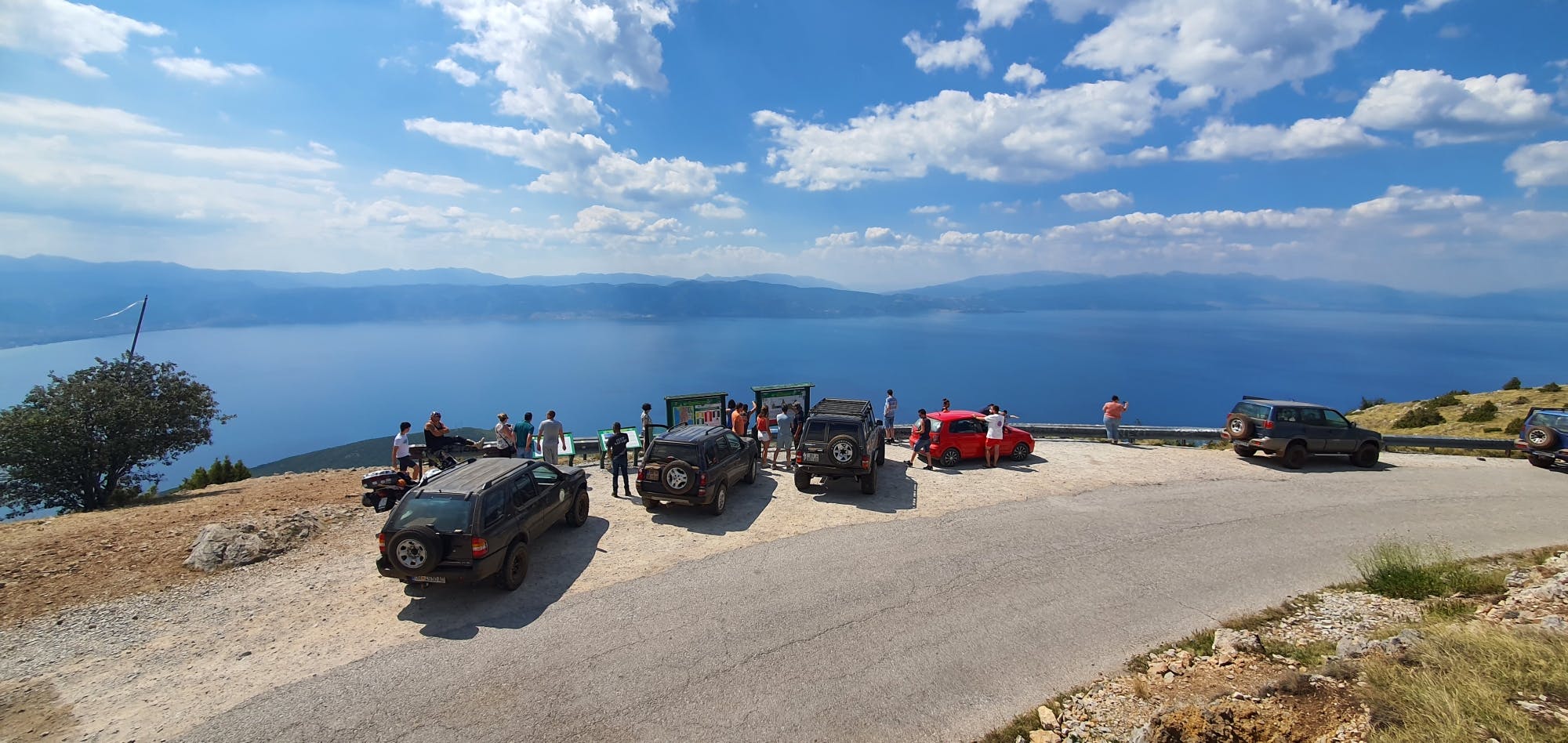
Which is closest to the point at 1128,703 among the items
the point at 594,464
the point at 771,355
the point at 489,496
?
the point at 489,496

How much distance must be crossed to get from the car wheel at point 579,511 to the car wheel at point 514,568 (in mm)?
2033

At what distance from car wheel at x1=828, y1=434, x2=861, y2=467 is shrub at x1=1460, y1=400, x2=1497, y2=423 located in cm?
2532

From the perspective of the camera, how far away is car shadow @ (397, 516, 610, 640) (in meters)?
7.99

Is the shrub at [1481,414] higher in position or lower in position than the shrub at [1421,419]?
higher

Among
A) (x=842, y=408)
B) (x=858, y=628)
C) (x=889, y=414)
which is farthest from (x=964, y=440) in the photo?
(x=858, y=628)

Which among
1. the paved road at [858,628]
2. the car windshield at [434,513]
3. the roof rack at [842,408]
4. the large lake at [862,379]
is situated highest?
the roof rack at [842,408]

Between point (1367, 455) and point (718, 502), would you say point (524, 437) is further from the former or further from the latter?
point (1367, 455)

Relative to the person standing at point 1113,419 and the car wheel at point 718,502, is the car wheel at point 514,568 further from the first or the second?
the person standing at point 1113,419

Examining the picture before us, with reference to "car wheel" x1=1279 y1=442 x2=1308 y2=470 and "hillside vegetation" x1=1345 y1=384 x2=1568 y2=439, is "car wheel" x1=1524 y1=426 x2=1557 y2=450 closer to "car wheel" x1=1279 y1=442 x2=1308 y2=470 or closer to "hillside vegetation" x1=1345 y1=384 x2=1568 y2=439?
"hillside vegetation" x1=1345 y1=384 x2=1568 y2=439

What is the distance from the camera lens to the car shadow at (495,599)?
7.99 meters

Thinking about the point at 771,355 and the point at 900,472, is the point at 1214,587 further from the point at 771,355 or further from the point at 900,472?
the point at 771,355

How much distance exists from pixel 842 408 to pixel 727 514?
4550mm

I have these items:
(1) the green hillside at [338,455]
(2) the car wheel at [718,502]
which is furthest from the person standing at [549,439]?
(1) the green hillside at [338,455]

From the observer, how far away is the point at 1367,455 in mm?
16156
